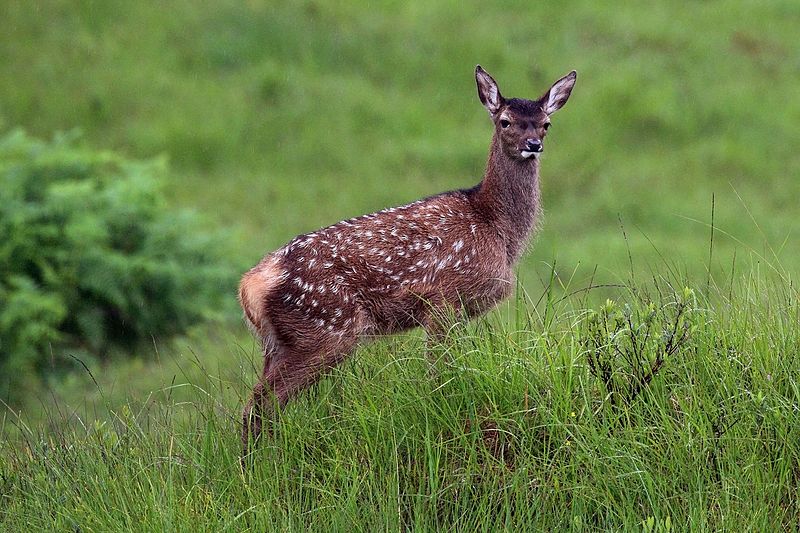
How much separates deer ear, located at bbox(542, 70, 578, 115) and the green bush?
5.76 m

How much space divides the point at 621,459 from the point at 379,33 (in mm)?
14077

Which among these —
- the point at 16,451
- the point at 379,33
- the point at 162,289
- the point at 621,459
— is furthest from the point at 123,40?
the point at 621,459

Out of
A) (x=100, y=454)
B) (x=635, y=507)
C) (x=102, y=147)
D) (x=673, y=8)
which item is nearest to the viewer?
(x=635, y=507)

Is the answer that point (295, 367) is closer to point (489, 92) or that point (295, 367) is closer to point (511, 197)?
point (511, 197)

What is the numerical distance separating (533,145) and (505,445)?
249cm

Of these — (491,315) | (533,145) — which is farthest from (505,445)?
(533,145)

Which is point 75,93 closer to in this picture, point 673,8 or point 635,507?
point 673,8

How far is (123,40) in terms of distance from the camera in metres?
18.0

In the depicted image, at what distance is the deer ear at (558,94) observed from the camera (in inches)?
301

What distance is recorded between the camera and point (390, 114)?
17.3 metres

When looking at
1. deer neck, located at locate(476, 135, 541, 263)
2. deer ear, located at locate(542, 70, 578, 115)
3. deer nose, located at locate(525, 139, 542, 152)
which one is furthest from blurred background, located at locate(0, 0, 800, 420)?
deer nose, located at locate(525, 139, 542, 152)

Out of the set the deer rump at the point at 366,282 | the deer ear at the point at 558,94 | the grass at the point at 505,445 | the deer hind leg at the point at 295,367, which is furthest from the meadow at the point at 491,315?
the deer ear at the point at 558,94

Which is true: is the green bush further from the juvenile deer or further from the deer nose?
the deer nose

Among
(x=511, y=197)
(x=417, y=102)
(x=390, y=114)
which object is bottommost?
(x=390, y=114)
